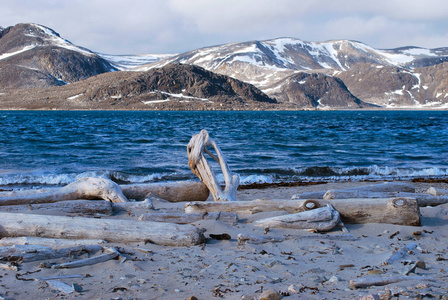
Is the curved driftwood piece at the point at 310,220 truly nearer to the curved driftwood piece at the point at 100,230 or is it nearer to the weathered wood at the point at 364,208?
the weathered wood at the point at 364,208

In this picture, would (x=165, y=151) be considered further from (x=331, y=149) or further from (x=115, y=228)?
(x=115, y=228)

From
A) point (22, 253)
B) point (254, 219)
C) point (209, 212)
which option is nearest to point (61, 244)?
point (22, 253)

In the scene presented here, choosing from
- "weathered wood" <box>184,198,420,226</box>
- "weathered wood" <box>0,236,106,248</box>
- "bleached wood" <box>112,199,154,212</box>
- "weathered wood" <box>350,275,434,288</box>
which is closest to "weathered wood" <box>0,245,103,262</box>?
"weathered wood" <box>0,236,106,248</box>

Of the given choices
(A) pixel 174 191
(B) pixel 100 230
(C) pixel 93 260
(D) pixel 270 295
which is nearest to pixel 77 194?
(A) pixel 174 191

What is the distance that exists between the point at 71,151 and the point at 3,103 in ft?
527

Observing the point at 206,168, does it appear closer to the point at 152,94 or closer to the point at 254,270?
the point at 254,270

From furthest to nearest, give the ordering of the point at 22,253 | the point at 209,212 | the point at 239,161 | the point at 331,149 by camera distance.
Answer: the point at 331,149 → the point at 239,161 → the point at 209,212 → the point at 22,253

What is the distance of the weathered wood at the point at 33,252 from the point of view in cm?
399

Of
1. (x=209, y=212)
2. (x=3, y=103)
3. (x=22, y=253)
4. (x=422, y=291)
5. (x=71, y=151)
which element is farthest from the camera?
(x=3, y=103)

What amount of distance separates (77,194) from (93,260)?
3484 millimetres

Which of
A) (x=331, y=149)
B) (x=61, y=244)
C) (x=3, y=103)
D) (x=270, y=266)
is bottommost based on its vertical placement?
(x=331, y=149)

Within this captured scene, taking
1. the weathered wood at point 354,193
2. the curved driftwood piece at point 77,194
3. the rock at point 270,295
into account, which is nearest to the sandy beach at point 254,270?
the rock at point 270,295

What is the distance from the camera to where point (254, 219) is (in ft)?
19.5

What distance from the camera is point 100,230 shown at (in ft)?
15.7
